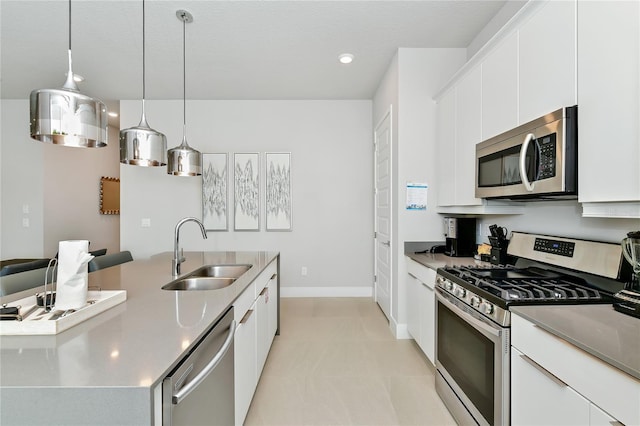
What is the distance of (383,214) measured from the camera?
376cm

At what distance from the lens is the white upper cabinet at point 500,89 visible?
179 cm

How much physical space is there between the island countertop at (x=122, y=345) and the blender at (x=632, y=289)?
1592mm

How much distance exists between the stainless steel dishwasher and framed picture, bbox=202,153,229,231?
325cm

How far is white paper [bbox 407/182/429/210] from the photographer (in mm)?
3000

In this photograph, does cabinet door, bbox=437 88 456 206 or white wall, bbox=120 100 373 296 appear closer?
cabinet door, bbox=437 88 456 206

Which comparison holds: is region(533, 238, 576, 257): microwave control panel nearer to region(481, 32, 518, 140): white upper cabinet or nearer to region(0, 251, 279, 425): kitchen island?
region(481, 32, 518, 140): white upper cabinet

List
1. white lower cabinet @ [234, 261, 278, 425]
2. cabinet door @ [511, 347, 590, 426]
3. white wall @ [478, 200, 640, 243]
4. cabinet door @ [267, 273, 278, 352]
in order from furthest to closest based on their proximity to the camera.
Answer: cabinet door @ [267, 273, 278, 352]
white lower cabinet @ [234, 261, 278, 425]
white wall @ [478, 200, 640, 243]
cabinet door @ [511, 347, 590, 426]

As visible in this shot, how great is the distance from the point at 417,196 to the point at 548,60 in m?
1.62

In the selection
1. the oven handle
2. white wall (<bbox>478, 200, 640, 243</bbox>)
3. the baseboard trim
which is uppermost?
white wall (<bbox>478, 200, 640, 243</bbox>)

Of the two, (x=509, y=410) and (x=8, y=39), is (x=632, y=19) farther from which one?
(x=8, y=39)

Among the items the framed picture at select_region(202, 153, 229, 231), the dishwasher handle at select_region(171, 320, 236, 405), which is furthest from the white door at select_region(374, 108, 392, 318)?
the dishwasher handle at select_region(171, 320, 236, 405)

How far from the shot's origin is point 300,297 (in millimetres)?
4480

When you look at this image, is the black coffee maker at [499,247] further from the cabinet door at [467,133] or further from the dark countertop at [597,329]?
the dark countertop at [597,329]

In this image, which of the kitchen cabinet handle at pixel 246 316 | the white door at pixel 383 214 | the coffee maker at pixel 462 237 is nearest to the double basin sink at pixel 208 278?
the kitchen cabinet handle at pixel 246 316
